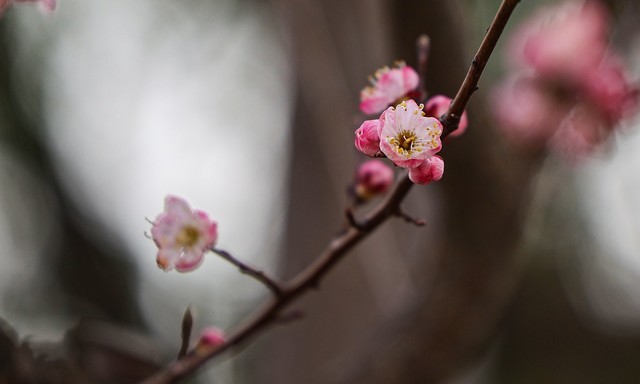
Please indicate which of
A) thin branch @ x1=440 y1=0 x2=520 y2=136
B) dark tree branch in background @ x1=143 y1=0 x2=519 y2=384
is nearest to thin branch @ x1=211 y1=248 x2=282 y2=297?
dark tree branch in background @ x1=143 y1=0 x2=519 y2=384

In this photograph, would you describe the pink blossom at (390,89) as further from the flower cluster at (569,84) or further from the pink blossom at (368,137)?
the flower cluster at (569,84)

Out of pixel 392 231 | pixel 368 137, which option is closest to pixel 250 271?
pixel 368 137

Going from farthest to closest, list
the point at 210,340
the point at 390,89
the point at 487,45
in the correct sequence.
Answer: the point at 210,340 → the point at 390,89 → the point at 487,45

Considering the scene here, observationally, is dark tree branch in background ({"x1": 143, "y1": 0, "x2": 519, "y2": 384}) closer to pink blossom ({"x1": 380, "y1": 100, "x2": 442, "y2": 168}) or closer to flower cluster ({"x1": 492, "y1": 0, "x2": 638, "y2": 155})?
pink blossom ({"x1": 380, "y1": 100, "x2": 442, "y2": 168})

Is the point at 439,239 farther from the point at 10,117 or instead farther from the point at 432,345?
the point at 10,117

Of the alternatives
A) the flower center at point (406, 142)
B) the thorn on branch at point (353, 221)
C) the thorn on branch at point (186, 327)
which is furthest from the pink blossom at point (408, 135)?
the thorn on branch at point (186, 327)

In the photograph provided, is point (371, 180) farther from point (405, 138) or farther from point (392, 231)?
point (392, 231)
